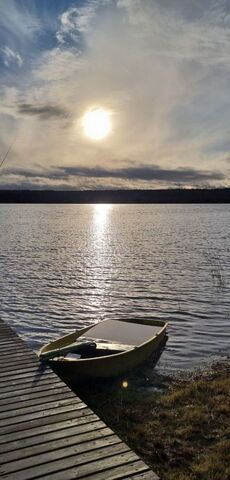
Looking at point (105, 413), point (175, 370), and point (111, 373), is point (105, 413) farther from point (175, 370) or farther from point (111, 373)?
point (175, 370)

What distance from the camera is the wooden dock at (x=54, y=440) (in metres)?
7.06

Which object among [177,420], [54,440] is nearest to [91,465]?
[54,440]

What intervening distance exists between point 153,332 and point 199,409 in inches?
225

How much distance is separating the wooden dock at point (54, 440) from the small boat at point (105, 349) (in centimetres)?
206

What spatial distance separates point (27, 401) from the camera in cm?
981

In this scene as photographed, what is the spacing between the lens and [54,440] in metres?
8.02

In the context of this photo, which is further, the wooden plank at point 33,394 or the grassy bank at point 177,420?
the wooden plank at point 33,394

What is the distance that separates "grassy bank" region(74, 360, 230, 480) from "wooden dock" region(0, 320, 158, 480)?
1816mm

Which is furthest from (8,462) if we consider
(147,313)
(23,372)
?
(147,313)

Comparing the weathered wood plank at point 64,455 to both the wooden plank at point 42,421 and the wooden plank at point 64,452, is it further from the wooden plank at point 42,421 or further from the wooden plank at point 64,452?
the wooden plank at point 42,421

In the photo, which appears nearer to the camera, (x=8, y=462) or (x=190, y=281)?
(x=8, y=462)

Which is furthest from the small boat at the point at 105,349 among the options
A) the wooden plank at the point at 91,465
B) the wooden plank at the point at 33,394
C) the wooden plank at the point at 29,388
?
the wooden plank at the point at 91,465

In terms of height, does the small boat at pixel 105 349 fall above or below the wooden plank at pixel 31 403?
below

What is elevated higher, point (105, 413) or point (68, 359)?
point (68, 359)
